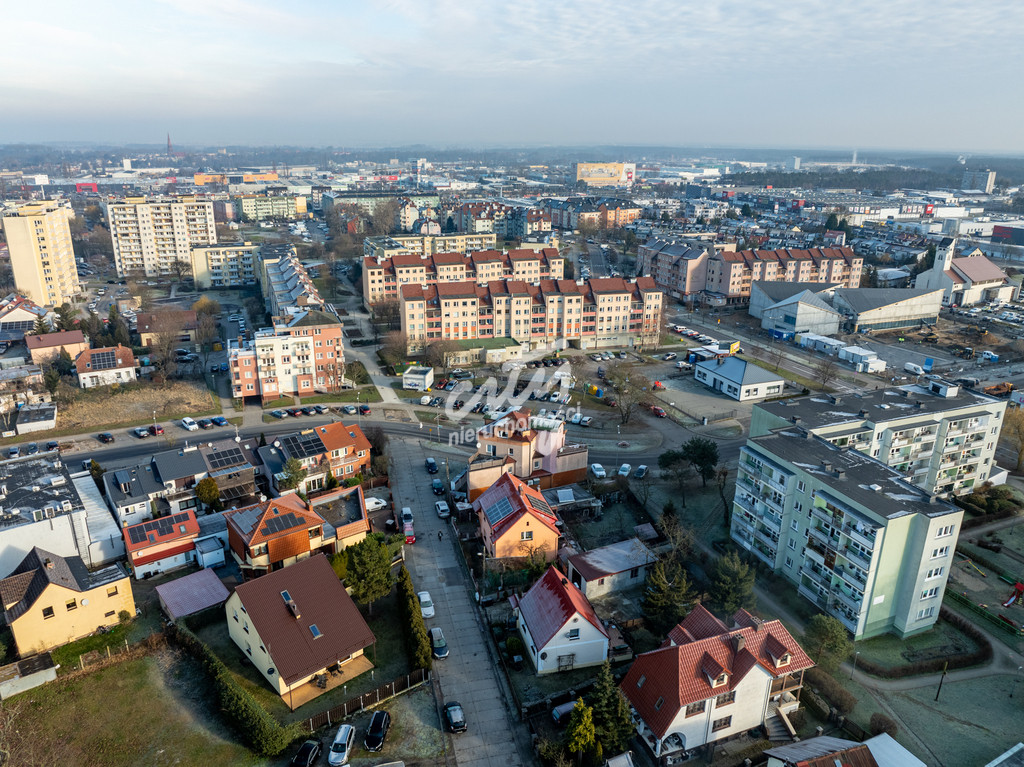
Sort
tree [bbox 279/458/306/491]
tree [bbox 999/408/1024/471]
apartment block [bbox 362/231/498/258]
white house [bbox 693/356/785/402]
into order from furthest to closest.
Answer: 1. apartment block [bbox 362/231/498/258]
2. white house [bbox 693/356/785/402]
3. tree [bbox 999/408/1024/471]
4. tree [bbox 279/458/306/491]

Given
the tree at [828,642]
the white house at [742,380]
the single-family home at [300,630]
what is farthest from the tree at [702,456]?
the single-family home at [300,630]

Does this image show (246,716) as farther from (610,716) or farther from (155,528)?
(155,528)

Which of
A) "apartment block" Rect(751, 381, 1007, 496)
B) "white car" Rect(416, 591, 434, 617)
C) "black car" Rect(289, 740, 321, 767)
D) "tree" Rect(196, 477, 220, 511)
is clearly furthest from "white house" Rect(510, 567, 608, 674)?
"tree" Rect(196, 477, 220, 511)

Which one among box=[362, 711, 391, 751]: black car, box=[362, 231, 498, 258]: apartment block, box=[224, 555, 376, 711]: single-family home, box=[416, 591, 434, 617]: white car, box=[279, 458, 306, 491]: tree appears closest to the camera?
box=[362, 711, 391, 751]: black car

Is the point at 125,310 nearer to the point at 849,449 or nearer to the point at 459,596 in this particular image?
the point at 459,596

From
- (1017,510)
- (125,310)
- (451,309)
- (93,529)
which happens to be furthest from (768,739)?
(125,310)

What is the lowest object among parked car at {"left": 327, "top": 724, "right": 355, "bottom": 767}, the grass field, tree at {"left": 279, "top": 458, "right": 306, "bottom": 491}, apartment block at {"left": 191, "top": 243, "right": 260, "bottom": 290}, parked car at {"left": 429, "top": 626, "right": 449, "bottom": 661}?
parked car at {"left": 429, "top": 626, "right": 449, "bottom": 661}

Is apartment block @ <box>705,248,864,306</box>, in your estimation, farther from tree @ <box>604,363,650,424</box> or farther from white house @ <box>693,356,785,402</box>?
tree @ <box>604,363,650,424</box>

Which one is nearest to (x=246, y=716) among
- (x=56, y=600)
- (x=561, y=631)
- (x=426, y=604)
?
(x=426, y=604)
